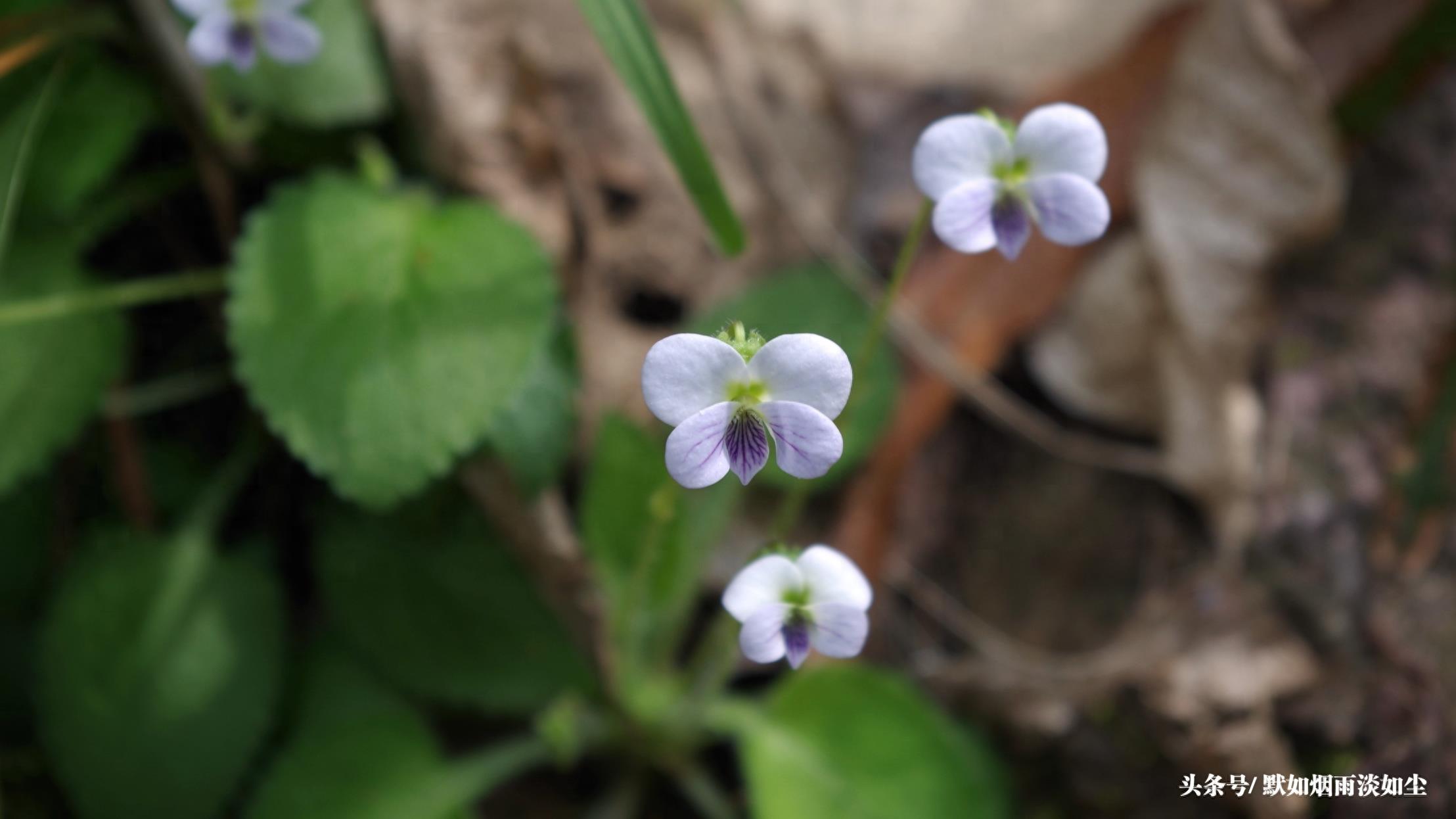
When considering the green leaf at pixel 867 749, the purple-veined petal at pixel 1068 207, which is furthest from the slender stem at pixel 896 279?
the green leaf at pixel 867 749

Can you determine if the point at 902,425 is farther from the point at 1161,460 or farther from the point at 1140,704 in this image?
the point at 1140,704

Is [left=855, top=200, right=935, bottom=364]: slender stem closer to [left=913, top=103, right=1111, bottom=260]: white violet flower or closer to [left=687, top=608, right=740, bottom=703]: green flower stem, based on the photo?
[left=913, top=103, right=1111, bottom=260]: white violet flower

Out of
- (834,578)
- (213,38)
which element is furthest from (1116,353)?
(213,38)

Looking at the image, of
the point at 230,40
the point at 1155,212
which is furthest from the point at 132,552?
the point at 1155,212

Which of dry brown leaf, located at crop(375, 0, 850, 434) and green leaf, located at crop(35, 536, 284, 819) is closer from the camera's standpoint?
green leaf, located at crop(35, 536, 284, 819)

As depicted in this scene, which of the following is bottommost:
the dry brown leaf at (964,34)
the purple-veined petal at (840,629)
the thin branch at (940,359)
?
the purple-veined petal at (840,629)

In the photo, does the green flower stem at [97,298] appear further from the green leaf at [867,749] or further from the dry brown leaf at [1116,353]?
the dry brown leaf at [1116,353]

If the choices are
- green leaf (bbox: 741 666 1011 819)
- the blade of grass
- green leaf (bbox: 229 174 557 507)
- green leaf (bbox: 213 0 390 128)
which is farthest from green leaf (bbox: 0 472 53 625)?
green leaf (bbox: 741 666 1011 819)
